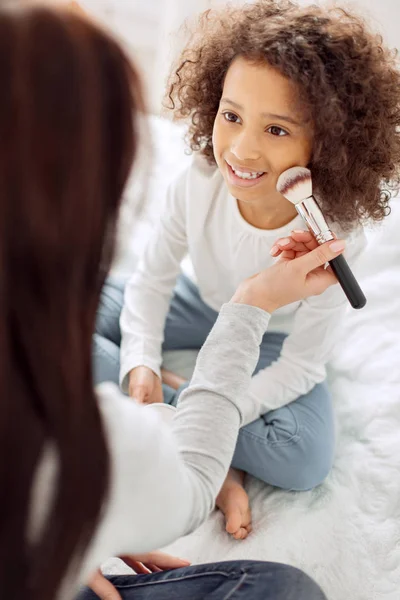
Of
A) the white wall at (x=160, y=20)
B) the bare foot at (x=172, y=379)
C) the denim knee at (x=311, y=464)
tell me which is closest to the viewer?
the denim knee at (x=311, y=464)

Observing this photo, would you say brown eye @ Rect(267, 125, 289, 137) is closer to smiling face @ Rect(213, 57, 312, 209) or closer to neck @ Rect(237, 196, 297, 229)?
smiling face @ Rect(213, 57, 312, 209)

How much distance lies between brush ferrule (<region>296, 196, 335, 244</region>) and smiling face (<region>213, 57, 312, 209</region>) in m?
0.08

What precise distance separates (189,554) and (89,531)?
487 mm

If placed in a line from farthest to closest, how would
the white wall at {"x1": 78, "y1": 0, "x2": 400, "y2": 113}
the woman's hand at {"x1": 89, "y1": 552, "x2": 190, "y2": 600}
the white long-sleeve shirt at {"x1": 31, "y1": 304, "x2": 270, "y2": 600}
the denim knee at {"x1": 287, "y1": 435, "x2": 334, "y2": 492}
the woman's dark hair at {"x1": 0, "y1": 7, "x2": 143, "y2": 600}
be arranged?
the white wall at {"x1": 78, "y1": 0, "x2": 400, "y2": 113}
the denim knee at {"x1": 287, "y1": 435, "x2": 334, "y2": 492}
the woman's hand at {"x1": 89, "y1": 552, "x2": 190, "y2": 600}
the white long-sleeve shirt at {"x1": 31, "y1": 304, "x2": 270, "y2": 600}
the woman's dark hair at {"x1": 0, "y1": 7, "x2": 143, "y2": 600}

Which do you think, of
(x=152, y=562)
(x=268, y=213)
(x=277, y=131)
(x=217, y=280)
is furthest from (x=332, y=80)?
(x=152, y=562)

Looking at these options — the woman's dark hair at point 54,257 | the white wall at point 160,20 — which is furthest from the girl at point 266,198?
the woman's dark hair at point 54,257

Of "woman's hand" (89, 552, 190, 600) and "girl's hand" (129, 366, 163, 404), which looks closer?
"woman's hand" (89, 552, 190, 600)

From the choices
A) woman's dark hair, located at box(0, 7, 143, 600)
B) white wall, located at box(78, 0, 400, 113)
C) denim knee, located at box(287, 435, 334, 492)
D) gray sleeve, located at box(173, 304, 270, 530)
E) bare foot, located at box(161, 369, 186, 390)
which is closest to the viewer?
woman's dark hair, located at box(0, 7, 143, 600)

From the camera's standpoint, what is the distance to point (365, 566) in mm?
894

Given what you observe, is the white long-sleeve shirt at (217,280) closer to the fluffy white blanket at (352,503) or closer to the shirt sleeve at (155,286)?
the shirt sleeve at (155,286)

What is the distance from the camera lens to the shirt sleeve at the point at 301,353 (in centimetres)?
100

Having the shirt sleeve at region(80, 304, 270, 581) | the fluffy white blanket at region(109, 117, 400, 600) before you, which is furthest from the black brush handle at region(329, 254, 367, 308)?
the fluffy white blanket at region(109, 117, 400, 600)

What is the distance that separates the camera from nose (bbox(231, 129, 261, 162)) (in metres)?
0.85

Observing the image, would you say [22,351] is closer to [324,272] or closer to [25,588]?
[25,588]
